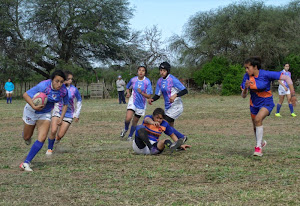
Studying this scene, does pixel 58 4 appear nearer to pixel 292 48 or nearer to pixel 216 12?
A: pixel 216 12

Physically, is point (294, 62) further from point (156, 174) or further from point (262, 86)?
point (156, 174)

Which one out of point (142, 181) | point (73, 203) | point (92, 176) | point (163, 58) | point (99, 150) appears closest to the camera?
point (73, 203)

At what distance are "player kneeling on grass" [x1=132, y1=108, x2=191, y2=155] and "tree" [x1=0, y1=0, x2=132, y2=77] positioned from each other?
3148 centimetres

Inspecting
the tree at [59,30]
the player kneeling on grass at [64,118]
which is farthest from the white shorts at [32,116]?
the tree at [59,30]

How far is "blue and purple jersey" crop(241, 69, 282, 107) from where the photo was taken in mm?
7898

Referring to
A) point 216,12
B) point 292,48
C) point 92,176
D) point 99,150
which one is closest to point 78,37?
point 216,12

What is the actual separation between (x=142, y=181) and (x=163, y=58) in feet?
133

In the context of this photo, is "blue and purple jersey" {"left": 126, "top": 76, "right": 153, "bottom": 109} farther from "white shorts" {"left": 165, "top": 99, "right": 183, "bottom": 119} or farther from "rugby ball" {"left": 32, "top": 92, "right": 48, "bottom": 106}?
"rugby ball" {"left": 32, "top": 92, "right": 48, "bottom": 106}

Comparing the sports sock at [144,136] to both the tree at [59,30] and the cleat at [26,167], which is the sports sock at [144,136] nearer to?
the cleat at [26,167]

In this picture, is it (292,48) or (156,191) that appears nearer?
(156,191)

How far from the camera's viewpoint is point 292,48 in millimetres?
42312

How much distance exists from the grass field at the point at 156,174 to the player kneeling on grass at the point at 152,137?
0.60 ft

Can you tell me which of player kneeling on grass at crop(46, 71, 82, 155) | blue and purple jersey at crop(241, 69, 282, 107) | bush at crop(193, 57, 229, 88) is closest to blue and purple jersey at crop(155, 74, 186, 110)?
blue and purple jersey at crop(241, 69, 282, 107)

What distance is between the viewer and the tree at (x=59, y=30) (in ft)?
126
